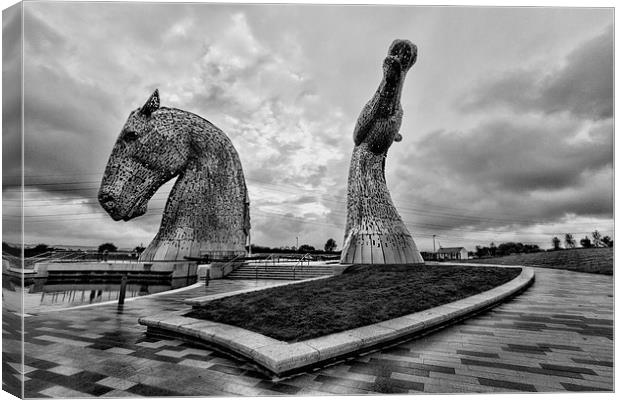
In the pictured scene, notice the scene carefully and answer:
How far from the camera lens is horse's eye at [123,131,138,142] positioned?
1556 centimetres

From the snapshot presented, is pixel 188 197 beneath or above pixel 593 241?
above

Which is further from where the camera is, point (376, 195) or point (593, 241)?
point (376, 195)

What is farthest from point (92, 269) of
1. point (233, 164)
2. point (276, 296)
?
point (276, 296)

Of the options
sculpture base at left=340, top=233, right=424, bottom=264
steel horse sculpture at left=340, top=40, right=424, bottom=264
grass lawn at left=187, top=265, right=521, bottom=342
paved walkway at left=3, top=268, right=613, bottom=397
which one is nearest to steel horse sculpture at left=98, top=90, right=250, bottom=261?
steel horse sculpture at left=340, top=40, right=424, bottom=264

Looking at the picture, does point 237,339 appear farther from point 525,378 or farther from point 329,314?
point 525,378

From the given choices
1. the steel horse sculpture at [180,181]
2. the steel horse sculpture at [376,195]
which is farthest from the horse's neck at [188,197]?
the steel horse sculpture at [376,195]

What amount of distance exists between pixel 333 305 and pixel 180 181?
1411 centimetres

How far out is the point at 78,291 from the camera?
11.4 meters

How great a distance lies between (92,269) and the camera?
14117mm

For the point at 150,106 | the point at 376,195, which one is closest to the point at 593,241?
the point at 376,195

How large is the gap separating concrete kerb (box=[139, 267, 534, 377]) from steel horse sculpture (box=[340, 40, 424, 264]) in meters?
9.28

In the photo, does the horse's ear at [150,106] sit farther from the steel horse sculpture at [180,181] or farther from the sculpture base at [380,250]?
the sculpture base at [380,250]

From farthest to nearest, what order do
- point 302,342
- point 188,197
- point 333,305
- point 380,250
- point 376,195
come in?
point 188,197 → point 376,195 → point 380,250 → point 333,305 → point 302,342

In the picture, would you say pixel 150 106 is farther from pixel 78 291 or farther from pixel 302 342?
pixel 302 342
